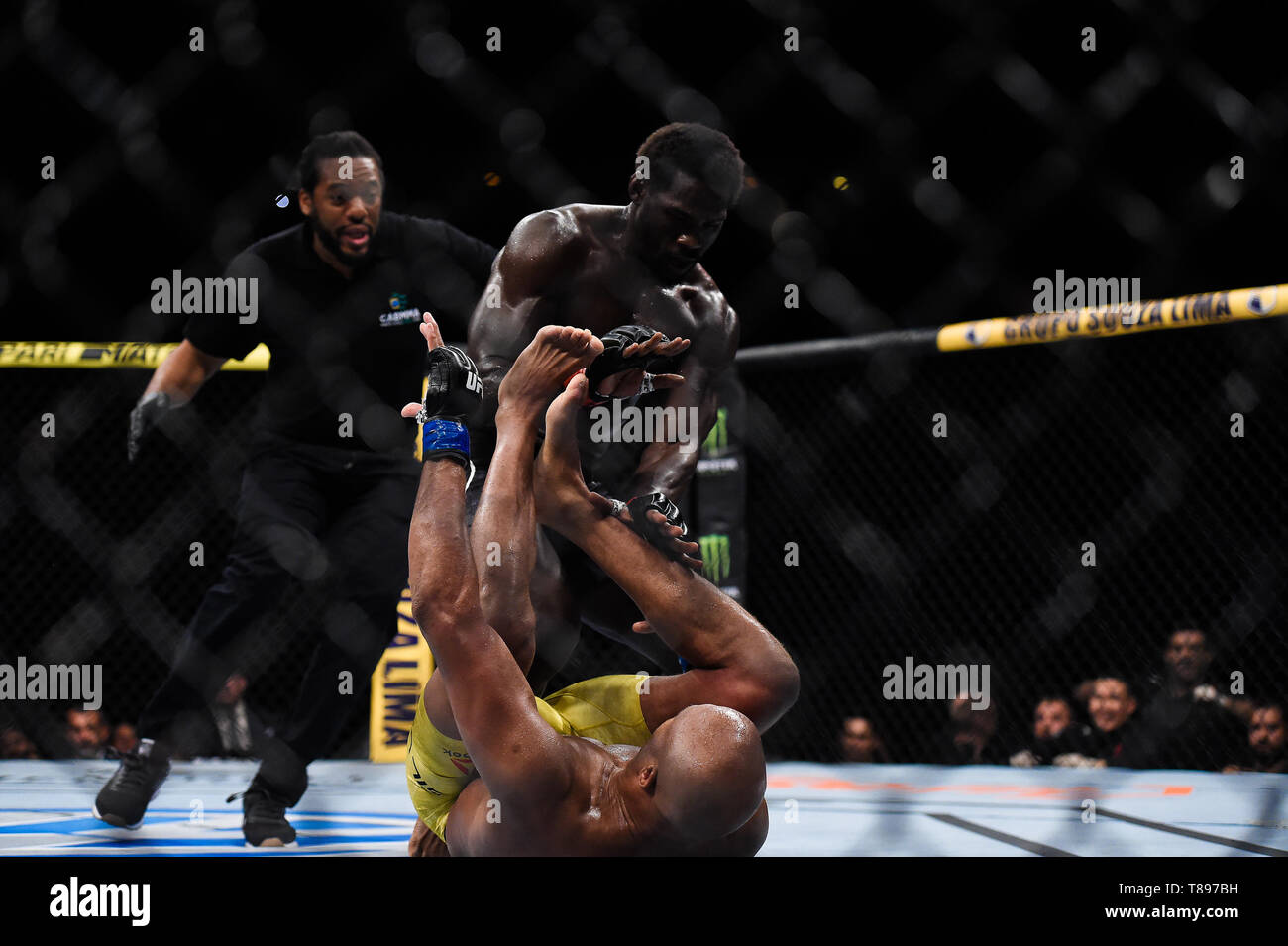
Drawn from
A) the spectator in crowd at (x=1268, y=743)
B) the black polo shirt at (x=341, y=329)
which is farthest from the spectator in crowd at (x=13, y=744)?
the spectator in crowd at (x=1268, y=743)

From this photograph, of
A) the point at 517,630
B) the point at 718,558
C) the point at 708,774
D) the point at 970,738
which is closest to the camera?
the point at 708,774

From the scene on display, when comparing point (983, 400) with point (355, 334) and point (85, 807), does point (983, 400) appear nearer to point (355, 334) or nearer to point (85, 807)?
point (355, 334)

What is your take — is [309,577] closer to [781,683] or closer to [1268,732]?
[781,683]

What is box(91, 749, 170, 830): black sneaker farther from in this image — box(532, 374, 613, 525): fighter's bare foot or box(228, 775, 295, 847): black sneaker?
box(532, 374, 613, 525): fighter's bare foot

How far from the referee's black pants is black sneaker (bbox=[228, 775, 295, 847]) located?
0.8 inches

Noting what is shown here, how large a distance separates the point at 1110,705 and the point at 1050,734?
24 cm

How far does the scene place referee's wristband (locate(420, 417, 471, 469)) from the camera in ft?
4.82

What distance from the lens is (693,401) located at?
6.98ft

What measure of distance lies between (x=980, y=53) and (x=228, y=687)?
118 inches

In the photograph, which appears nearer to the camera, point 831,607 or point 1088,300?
point 1088,300

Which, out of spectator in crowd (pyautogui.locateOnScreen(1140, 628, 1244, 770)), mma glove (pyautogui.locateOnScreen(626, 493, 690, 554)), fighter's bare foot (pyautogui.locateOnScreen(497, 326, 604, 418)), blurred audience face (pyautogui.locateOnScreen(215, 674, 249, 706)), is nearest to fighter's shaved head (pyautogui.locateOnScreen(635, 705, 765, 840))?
mma glove (pyautogui.locateOnScreen(626, 493, 690, 554))

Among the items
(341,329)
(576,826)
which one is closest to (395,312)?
(341,329)
